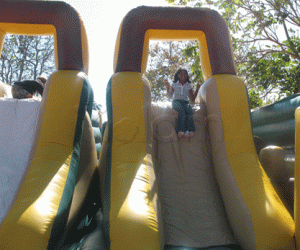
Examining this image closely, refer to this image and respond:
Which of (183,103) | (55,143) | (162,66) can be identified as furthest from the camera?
(162,66)

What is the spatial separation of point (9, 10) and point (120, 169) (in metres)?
1.96

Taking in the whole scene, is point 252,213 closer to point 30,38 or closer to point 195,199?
point 195,199

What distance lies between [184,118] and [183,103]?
0.20 metres

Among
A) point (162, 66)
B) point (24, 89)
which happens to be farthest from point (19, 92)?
point (162, 66)

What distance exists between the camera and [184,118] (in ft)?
8.90

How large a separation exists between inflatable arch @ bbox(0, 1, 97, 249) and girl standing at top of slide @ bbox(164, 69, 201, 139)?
2.86 feet

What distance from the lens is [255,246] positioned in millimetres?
1709

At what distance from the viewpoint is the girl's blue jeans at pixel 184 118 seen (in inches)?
105

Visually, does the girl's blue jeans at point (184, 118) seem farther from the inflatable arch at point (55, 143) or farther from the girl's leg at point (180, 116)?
the inflatable arch at point (55, 143)

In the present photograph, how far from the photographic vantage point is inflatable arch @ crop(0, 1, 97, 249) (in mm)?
1607

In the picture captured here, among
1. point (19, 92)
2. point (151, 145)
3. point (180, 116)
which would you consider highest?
point (19, 92)

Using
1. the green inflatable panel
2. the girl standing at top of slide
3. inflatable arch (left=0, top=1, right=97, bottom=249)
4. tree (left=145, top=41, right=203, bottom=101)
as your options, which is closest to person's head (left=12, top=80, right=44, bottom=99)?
inflatable arch (left=0, top=1, right=97, bottom=249)

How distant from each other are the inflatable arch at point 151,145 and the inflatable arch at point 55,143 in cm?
23

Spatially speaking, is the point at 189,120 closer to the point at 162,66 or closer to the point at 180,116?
the point at 180,116
